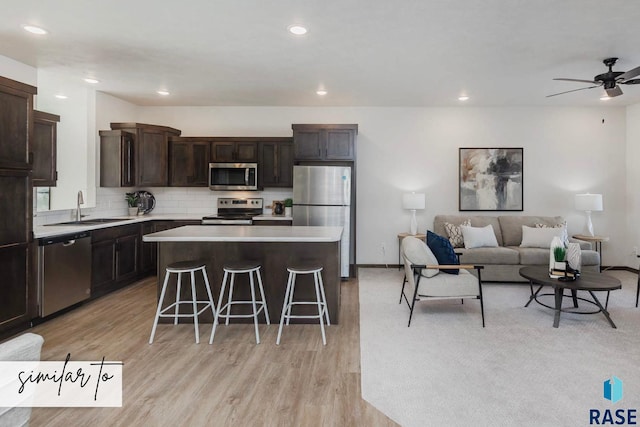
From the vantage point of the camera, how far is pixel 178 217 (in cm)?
570

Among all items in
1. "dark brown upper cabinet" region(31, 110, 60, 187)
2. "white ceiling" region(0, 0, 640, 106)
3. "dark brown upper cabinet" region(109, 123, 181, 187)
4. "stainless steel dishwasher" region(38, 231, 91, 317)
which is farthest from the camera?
"dark brown upper cabinet" region(109, 123, 181, 187)

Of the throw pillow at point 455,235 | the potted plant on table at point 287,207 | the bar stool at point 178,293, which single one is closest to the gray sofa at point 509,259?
the throw pillow at point 455,235

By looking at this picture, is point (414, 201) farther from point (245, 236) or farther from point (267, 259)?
point (245, 236)

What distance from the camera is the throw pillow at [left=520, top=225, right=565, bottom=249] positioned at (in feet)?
17.7

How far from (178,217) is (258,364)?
354 centimetres

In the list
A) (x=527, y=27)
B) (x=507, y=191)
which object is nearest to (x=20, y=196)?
(x=527, y=27)

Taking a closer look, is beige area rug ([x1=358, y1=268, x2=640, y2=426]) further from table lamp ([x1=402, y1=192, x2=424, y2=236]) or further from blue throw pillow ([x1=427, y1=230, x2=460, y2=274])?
table lamp ([x1=402, y1=192, x2=424, y2=236])

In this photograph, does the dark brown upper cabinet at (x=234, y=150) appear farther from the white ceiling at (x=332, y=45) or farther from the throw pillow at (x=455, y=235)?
the throw pillow at (x=455, y=235)

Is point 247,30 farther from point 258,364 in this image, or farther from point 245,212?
point 245,212

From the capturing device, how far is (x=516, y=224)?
230 inches

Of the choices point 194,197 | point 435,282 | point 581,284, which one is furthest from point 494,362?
point 194,197

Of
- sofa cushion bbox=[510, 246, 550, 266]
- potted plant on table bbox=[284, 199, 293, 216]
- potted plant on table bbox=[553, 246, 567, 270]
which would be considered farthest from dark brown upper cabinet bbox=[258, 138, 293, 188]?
potted plant on table bbox=[553, 246, 567, 270]

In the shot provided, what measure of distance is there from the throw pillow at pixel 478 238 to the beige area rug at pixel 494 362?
1.16 meters

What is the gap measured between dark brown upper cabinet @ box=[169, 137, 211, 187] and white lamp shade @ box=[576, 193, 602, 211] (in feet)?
19.6
